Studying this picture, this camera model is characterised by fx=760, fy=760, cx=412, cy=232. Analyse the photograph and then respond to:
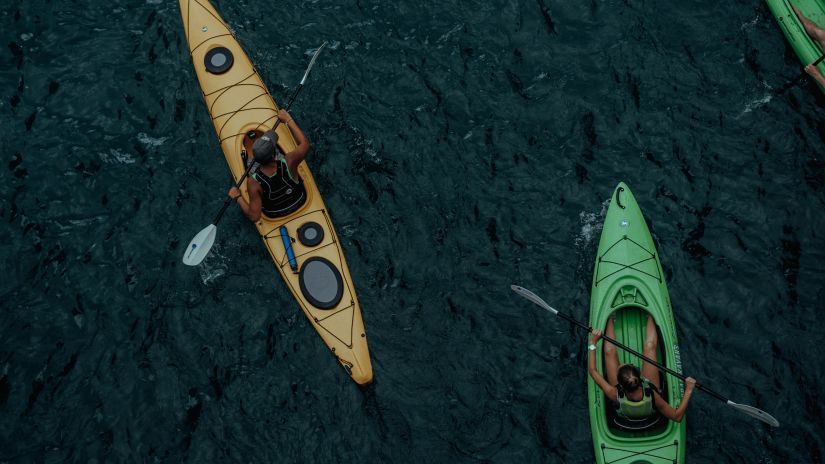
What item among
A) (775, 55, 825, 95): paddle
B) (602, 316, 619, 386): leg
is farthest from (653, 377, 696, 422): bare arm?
(775, 55, 825, 95): paddle

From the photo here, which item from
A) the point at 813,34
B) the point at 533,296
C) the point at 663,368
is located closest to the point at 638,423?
the point at 663,368

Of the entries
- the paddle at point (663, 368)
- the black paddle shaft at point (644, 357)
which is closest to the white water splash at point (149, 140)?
the paddle at point (663, 368)

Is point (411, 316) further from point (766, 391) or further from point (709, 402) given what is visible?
point (766, 391)

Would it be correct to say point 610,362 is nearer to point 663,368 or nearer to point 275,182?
point 663,368

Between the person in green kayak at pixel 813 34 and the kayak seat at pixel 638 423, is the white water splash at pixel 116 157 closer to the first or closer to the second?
the kayak seat at pixel 638 423

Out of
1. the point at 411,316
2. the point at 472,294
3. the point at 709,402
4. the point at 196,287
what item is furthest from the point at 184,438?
the point at 709,402

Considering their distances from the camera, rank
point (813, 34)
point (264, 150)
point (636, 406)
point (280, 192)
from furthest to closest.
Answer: point (813, 34) → point (280, 192) → point (264, 150) → point (636, 406)

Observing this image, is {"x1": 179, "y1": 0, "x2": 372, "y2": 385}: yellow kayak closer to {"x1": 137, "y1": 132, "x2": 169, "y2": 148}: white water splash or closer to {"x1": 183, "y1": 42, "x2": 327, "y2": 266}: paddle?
{"x1": 183, "y1": 42, "x2": 327, "y2": 266}: paddle
